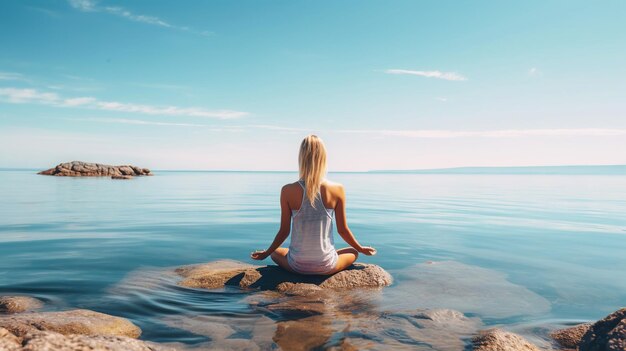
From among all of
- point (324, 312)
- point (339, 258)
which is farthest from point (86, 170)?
point (324, 312)

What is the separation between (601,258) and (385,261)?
6.39m

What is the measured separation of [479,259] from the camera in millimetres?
10859

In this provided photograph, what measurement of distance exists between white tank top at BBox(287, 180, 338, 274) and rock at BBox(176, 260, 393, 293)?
205 millimetres

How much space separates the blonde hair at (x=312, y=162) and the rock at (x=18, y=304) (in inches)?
177

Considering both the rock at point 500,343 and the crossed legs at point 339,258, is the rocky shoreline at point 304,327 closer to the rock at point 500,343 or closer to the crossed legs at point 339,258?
the rock at point 500,343

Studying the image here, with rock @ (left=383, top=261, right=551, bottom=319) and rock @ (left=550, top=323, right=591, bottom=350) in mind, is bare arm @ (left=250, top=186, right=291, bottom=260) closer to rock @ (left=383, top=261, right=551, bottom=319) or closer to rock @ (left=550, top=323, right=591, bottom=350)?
rock @ (left=383, top=261, right=551, bottom=319)

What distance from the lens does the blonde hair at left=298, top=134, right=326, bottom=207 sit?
20.5 feet

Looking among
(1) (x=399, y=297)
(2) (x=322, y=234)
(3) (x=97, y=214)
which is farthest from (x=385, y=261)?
(3) (x=97, y=214)

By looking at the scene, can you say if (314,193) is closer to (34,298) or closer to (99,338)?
(99,338)

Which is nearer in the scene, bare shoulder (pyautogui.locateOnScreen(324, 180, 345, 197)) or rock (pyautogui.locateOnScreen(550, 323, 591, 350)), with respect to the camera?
rock (pyautogui.locateOnScreen(550, 323, 591, 350))

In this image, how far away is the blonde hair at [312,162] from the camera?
6.24 metres

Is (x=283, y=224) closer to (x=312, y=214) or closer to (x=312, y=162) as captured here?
(x=312, y=214)

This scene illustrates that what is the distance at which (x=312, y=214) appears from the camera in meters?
6.58

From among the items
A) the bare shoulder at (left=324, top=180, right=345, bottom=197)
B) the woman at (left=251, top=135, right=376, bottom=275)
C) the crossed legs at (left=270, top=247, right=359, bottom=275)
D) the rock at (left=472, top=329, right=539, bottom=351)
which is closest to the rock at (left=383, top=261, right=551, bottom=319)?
the crossed legs at (left=270, top=247, right=359, bottom=275)
